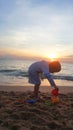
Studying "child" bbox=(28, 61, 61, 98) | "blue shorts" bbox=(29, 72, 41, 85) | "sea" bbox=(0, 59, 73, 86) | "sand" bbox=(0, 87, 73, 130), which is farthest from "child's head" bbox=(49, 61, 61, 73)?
"sea" bbox=(0, 59, 73, 86)

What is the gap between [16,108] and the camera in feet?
20.8

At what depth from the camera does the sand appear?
5004 mm

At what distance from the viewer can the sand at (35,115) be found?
5.00 metres

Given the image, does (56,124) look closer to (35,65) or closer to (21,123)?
(21,123)

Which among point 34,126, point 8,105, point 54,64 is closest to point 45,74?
point 54,64

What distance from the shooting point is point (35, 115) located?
5594mm

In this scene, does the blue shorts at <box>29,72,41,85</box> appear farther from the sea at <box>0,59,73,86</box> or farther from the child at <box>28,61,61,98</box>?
the sea at <box>0,59,73,86</box>

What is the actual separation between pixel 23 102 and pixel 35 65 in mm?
1155

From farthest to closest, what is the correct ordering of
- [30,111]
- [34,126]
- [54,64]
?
[54,64] → [30,111] → [34,126]

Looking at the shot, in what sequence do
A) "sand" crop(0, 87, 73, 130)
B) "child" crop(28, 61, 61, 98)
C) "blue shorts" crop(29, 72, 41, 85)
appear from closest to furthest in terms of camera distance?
"sand" crop(0, 87, 73, 130)
"child" crop(28, 61, 61, 98)
"blue shorts" crop(29, 72, 41, 85)

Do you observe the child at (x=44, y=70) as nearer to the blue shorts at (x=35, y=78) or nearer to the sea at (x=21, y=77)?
the blue shorts at (x=35, y=78)

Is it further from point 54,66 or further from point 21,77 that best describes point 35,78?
point 21,77

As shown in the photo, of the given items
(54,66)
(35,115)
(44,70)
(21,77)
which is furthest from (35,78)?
(21,77)

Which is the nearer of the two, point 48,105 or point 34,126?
point 34,126
